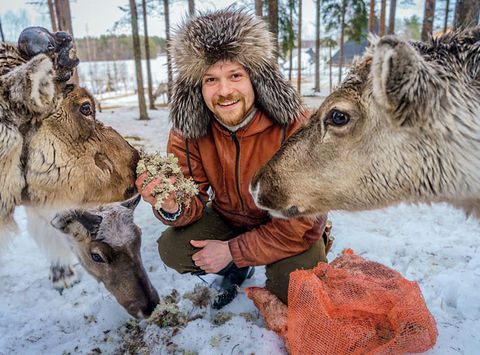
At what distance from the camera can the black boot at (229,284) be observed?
9.85ft

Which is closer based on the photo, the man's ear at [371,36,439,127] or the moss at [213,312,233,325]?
the man's ear at [371,36,439,127]

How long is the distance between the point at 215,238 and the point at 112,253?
0.96 m

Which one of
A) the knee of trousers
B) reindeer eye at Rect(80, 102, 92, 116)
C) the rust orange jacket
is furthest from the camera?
the knee of trousers

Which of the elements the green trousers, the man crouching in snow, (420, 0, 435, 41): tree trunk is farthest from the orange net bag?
(420, 0, 435, 41): tree trunk

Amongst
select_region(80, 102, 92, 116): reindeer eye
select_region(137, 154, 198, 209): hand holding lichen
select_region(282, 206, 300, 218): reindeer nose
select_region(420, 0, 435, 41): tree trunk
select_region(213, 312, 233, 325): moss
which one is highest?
select_region(420, 0, 435, 41): tree trunk

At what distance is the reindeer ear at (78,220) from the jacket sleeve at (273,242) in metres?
1.27

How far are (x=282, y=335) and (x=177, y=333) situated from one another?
89cm

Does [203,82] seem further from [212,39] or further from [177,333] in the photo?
[177,333]

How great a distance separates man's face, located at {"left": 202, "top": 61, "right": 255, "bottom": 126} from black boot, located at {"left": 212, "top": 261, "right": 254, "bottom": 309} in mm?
1430

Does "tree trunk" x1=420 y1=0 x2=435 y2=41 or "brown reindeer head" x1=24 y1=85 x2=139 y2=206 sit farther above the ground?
"tree trunk" x1=420 y1=0 x2=435 y2=41

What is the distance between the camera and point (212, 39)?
8.01 feet

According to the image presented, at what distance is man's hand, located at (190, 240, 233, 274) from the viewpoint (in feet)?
8.88

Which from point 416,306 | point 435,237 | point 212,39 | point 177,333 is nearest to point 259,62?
point 212,39

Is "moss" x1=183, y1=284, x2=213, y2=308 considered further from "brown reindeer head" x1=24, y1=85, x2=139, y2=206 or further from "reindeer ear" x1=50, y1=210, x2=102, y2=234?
"brown reindeer head" x1=24, y1=85, x2=139, y2=206
